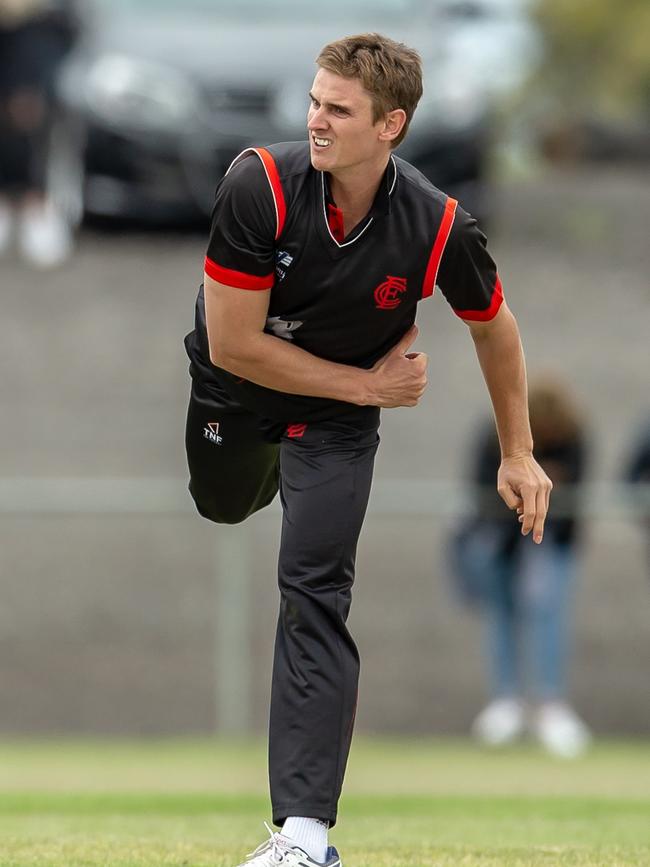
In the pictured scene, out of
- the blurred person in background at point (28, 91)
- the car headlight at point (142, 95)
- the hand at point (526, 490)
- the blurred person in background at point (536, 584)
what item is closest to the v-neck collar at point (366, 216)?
the hand at point (526, 490)

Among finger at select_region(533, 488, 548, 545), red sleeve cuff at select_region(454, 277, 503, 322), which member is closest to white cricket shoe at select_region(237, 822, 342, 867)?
finger at select_region(533, 488, 548, 545)

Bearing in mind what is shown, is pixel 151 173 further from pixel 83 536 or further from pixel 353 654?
pixel 353 654

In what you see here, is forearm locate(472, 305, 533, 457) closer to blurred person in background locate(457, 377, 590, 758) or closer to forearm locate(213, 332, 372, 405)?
forearm locate(213, 332, 372, 405)

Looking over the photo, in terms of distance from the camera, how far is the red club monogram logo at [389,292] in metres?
5.43

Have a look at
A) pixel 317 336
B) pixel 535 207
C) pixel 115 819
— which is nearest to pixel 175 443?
pixel 535 207

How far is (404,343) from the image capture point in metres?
5.70

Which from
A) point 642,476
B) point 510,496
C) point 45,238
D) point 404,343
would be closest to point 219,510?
point 404,343

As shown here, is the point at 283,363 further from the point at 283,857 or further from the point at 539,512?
the point at 283,857

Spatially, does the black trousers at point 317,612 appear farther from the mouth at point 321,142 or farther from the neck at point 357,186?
the mouth at point 321,142

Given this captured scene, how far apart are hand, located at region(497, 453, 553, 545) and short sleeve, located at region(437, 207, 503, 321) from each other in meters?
0.47

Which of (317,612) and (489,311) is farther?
(489,311)

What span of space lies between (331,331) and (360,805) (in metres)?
4.05

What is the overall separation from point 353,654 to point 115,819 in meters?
2.47

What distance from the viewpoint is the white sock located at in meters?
5.19
